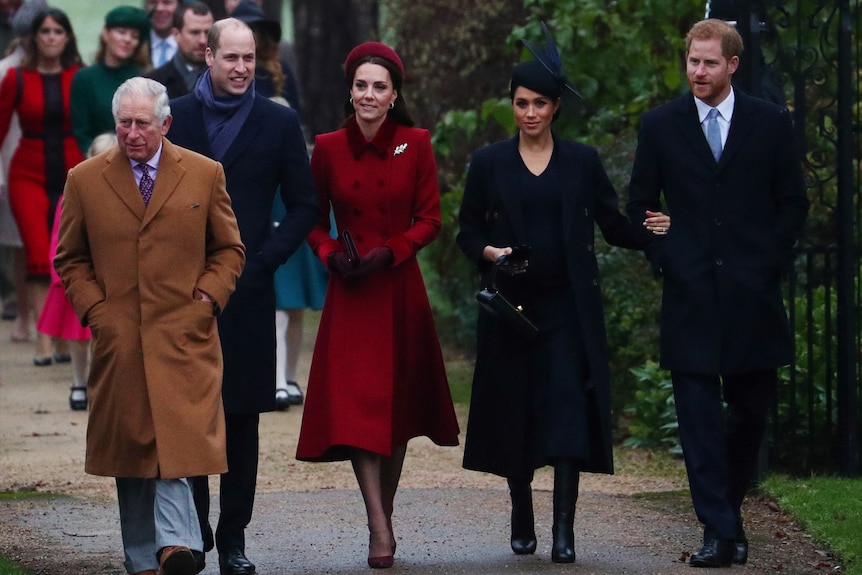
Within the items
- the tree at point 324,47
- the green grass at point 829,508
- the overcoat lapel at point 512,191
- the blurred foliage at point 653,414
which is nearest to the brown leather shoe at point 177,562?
the overcoat lapel at point 512,191

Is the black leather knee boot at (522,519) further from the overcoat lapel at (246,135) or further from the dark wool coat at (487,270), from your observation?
the overcoat lapel at (246,135)

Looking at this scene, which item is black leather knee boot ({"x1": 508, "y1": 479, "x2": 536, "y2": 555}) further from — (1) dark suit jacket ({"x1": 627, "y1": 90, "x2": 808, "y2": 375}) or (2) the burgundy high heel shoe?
(1) dark suit jacket ({"x1": 627, "y1": 90, "x2": 808, "y2": 375})

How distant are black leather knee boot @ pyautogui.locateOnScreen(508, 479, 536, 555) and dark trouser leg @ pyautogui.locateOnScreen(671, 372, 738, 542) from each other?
610 mm

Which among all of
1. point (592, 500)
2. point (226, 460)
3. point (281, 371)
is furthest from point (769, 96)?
point (281, 371)

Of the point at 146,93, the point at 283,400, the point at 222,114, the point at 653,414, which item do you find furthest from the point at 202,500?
the point at 283,400

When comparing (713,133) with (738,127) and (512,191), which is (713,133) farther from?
(512,191)

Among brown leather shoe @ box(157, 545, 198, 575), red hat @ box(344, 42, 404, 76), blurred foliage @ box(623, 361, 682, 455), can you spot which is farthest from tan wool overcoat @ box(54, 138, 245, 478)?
blurred foliage @ box(623, 361, 682, 455)

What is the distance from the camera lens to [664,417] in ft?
31.3

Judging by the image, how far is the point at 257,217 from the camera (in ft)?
22.2

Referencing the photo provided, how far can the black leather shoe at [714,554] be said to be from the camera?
21.7ft

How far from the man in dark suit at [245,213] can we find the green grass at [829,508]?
2203 millimetres

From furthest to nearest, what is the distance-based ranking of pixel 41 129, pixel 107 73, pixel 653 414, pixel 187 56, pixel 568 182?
pixel 41 129
pixel 107 73
pixel 187 56
pixel 653 414
pixel 568 182

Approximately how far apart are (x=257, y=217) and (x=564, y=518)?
1.56m

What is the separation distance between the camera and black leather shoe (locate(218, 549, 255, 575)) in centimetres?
659
